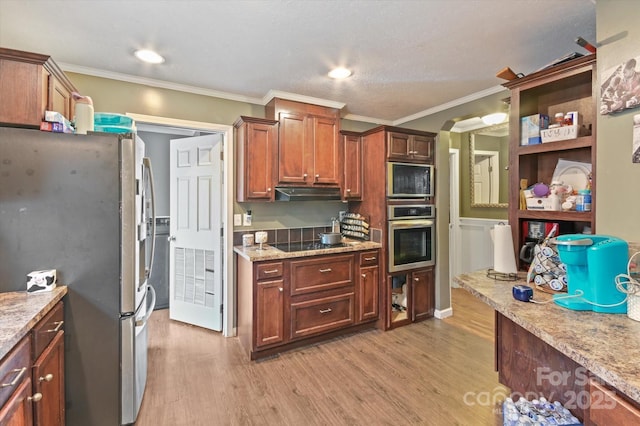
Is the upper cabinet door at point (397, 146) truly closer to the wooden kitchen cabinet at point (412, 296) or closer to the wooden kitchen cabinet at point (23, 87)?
the wooden kitchen cabinet at point (412, 296)

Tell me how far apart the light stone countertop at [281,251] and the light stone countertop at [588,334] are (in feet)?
5.02

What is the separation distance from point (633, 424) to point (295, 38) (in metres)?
2.38

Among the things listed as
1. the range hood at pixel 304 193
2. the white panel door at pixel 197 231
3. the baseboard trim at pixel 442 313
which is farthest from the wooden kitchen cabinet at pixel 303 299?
the baseboard trim at pixel 442 313

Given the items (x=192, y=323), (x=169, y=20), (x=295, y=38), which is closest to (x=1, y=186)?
(x=169, y=20)

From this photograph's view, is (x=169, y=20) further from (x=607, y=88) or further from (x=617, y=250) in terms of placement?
(x=617, y=250)

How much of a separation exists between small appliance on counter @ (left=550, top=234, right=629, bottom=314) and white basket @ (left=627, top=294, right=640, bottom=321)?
0.10 feet

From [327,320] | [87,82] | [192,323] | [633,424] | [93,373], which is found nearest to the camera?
[633,424]

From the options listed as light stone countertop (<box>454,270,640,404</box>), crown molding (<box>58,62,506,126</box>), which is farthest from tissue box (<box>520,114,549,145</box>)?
crown molding (<box>58,62,506,126</box>)

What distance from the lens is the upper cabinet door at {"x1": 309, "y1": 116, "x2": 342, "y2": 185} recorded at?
3.20 meters

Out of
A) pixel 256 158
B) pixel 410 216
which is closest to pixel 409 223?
pixel 410 216

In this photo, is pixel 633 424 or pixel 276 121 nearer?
pixel 633 424

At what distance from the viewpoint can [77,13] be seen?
1.76m

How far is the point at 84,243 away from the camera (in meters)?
1.68

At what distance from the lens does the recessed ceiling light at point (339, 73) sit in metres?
2.52
